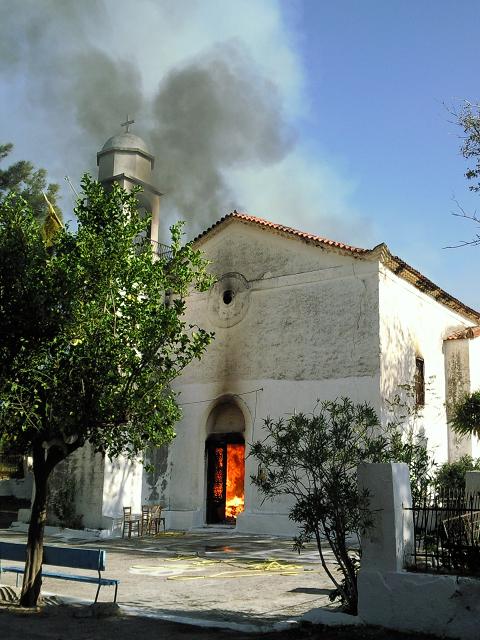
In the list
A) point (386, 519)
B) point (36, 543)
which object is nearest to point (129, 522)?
point (36, 543)

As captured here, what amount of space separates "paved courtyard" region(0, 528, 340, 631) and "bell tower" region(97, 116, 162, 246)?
1159 cm

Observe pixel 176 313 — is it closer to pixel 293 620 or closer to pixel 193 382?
pixel 293 620

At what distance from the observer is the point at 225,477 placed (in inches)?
814

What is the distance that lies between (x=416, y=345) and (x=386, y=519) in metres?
13.6

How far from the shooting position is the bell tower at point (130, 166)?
77.5ft

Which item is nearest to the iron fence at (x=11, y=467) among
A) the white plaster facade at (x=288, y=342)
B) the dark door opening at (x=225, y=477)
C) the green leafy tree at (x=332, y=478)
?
the white plaster facade at (x=288, y=342)

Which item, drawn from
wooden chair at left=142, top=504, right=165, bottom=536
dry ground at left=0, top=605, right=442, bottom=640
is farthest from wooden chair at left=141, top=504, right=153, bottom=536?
dry ground at left=0, top=605, right=442, bottom=640

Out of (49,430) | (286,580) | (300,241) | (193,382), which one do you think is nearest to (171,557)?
(286,580)

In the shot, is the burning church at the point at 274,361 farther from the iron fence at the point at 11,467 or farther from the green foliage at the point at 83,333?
the green foliage at the point at 83,333

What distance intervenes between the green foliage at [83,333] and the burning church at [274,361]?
8.80 m

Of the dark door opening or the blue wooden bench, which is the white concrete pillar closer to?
the blue wooden bench

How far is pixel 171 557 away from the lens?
46.4ft

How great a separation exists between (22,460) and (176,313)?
20482mm

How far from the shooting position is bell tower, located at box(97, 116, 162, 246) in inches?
930
